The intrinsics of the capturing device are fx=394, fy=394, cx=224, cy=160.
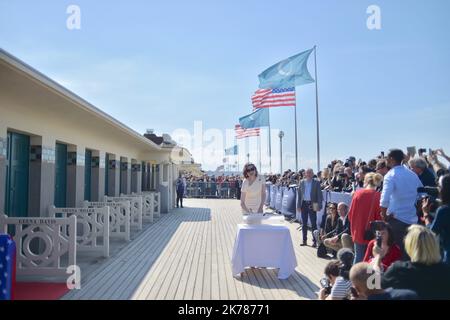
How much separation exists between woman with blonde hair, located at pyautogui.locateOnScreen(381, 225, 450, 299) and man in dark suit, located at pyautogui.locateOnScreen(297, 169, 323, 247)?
16.8 ft

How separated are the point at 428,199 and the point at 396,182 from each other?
14.8 inches

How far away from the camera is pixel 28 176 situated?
7539mm

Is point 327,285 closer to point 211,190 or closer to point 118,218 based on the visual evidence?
point 118,218

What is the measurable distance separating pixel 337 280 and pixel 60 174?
24.3 ft

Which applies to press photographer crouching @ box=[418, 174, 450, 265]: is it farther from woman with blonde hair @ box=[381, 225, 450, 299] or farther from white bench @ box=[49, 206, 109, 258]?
white bench @ box=[49, 206, 109, 258]

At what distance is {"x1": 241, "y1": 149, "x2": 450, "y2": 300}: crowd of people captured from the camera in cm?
297

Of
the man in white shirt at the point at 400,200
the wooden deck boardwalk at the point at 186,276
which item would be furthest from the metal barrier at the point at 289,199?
the man in white shirt at the point at 400,200

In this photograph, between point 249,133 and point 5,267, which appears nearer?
point 5,267

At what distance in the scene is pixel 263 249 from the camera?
601 centimetres

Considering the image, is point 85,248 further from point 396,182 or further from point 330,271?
point 396,182

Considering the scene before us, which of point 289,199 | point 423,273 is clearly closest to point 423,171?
point 423,273

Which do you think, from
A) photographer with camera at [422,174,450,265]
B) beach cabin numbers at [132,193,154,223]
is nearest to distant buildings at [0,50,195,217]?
beach cabin numbers at [132,193,154,223]

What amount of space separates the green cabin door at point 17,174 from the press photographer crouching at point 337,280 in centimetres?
562
